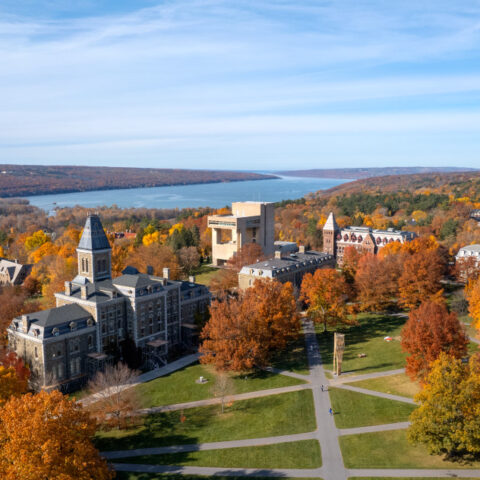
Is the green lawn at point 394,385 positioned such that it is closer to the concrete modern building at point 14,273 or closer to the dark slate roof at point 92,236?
the dark slate roof at point 92,236

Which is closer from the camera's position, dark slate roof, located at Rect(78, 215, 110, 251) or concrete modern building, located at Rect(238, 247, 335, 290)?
dark slate roof, located at Rect(78, 215, 110, 251)

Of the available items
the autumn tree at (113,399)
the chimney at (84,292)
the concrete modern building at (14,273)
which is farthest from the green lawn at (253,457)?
the concrete modern building at (14,273)

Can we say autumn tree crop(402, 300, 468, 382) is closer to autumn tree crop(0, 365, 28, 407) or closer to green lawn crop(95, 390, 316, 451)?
green lawn crop(95, 390, 316, 451)

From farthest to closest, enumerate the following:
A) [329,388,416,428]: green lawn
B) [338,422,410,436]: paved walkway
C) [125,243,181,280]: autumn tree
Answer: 1. [125,243,181,280]: autumn tree
2. [329,388,416,428]: green lawn
3. [338,422,410,436]: paved walkway

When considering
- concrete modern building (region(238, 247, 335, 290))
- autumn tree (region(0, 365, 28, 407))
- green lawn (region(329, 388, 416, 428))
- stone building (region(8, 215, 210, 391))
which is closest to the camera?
autumn tree (region(0, 365, 28, 407))

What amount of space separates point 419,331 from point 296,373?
14.4 m

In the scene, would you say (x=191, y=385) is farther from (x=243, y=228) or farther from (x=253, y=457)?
(x=243, y=228)

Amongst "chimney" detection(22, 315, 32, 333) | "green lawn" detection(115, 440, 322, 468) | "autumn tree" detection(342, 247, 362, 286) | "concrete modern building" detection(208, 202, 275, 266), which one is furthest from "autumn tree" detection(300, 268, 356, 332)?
"concrete modern building" detection(208, 202, 275, 266)

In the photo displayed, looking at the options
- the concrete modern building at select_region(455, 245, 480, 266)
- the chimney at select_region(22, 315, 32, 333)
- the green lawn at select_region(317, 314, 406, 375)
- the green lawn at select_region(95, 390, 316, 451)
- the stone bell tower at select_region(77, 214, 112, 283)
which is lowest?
the green lawn at select_region(95, 390, 316, 451)

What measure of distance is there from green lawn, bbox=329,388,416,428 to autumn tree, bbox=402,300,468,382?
362cm

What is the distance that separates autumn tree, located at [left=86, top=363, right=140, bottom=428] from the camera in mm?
42969

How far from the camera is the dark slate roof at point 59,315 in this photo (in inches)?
1994

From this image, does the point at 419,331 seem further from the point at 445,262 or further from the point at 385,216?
the point at 385,216

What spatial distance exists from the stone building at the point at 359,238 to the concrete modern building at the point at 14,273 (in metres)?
66.6
